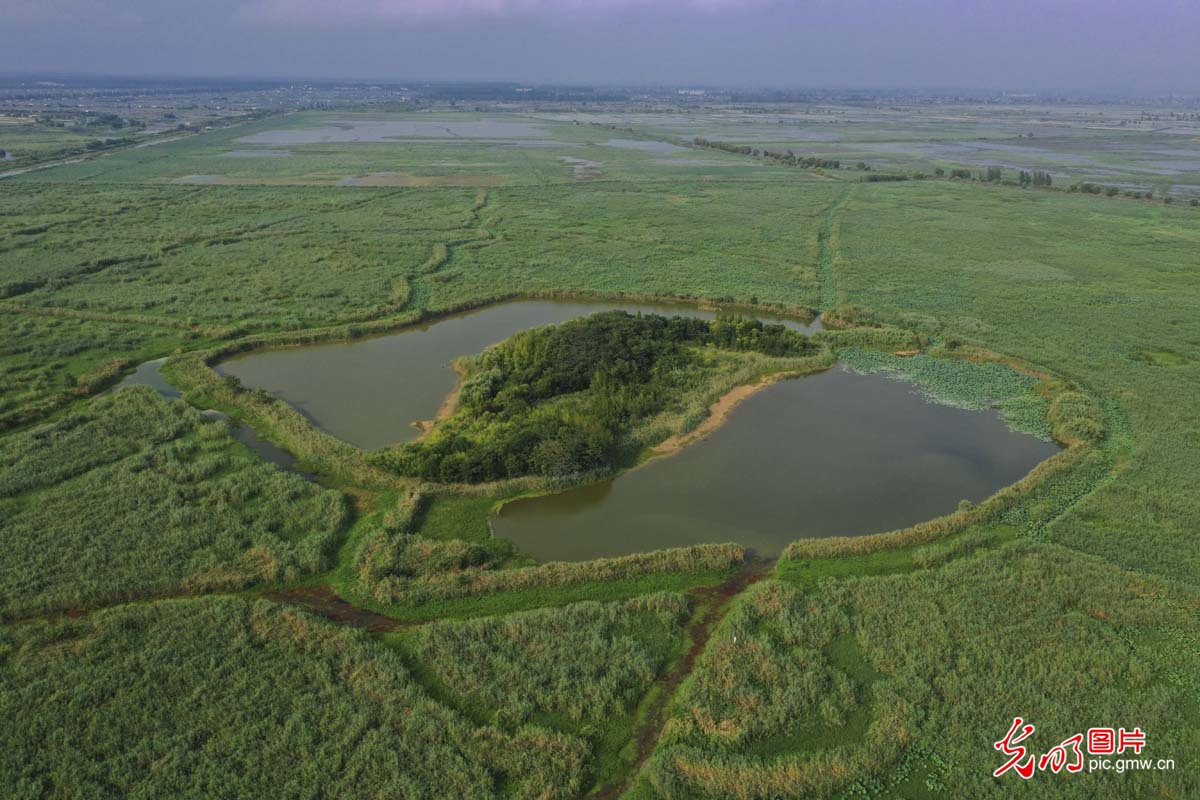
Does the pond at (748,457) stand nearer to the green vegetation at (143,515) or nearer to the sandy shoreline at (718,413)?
the sandy shoreline at (718,413)

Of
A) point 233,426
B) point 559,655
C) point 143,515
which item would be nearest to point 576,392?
point 233,426

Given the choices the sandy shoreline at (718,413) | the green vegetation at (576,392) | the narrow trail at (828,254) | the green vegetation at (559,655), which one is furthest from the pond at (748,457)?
the narrow trail at (828,254)

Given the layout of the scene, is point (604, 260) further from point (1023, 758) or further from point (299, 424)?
point (1023, 758)

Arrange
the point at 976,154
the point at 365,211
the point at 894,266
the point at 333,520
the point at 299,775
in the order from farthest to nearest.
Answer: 1. the point at 976,154
2. the point at 365,211
3. the point at 894,266
4. the point at 333,520
5. the point at 299,775

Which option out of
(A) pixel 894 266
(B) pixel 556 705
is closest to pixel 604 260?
(A) pixel 894 266

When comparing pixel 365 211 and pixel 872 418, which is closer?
pixel 872 418

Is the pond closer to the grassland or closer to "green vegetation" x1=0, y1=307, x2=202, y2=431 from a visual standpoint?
the grassland

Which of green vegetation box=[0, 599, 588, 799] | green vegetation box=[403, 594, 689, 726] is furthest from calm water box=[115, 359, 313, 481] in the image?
green vegetation box=[403, 594, 689, 726]

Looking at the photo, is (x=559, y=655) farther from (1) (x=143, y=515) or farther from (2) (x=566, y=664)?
(1) (x=143, y=515)
